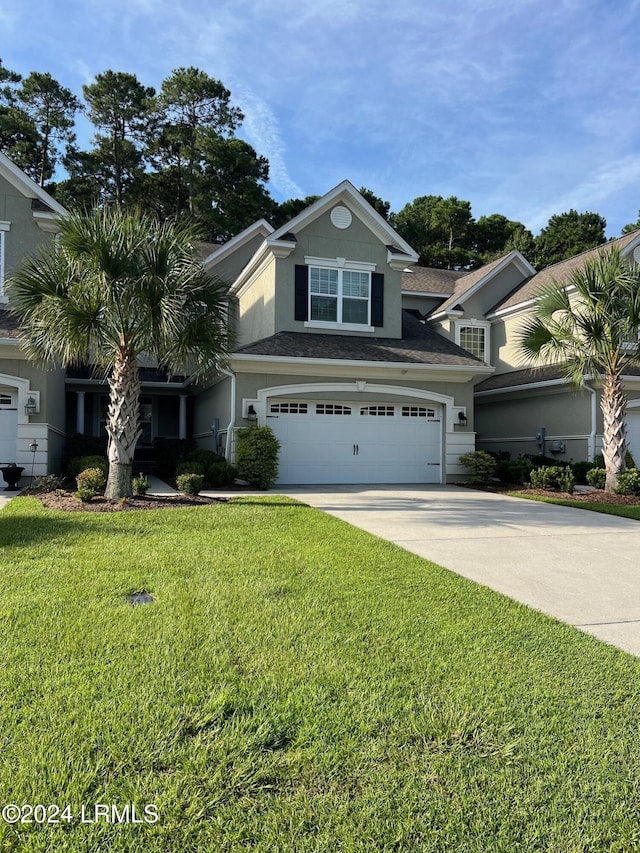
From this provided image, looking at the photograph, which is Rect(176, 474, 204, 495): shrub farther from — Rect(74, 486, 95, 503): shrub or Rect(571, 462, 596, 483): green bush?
Rect(571, 462, 596, 483): green bush

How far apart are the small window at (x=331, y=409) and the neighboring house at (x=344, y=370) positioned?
0.03 m

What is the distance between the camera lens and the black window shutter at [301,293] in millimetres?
15883

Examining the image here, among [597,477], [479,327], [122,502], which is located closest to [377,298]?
[479,327]

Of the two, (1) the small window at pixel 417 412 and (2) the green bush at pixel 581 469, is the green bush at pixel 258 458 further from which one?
(2) the green bush at pixel 581 469

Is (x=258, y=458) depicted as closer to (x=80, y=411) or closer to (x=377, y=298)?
(x=377, y=298)

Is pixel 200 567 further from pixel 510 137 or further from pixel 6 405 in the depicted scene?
pixel 510 137

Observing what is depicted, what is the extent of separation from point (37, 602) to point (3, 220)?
13.8 m

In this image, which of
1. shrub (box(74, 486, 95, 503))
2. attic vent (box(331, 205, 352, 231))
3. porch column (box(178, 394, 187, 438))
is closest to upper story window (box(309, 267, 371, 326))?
attic vent (box(331, 205, 352, 231))

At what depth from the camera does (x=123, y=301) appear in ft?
31.6

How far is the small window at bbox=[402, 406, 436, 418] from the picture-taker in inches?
627

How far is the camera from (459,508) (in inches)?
430

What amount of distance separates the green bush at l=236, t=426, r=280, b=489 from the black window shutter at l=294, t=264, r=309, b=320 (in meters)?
4.05

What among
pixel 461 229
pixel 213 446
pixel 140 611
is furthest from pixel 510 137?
pixel 461 229

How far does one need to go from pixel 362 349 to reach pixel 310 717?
1304 cm
